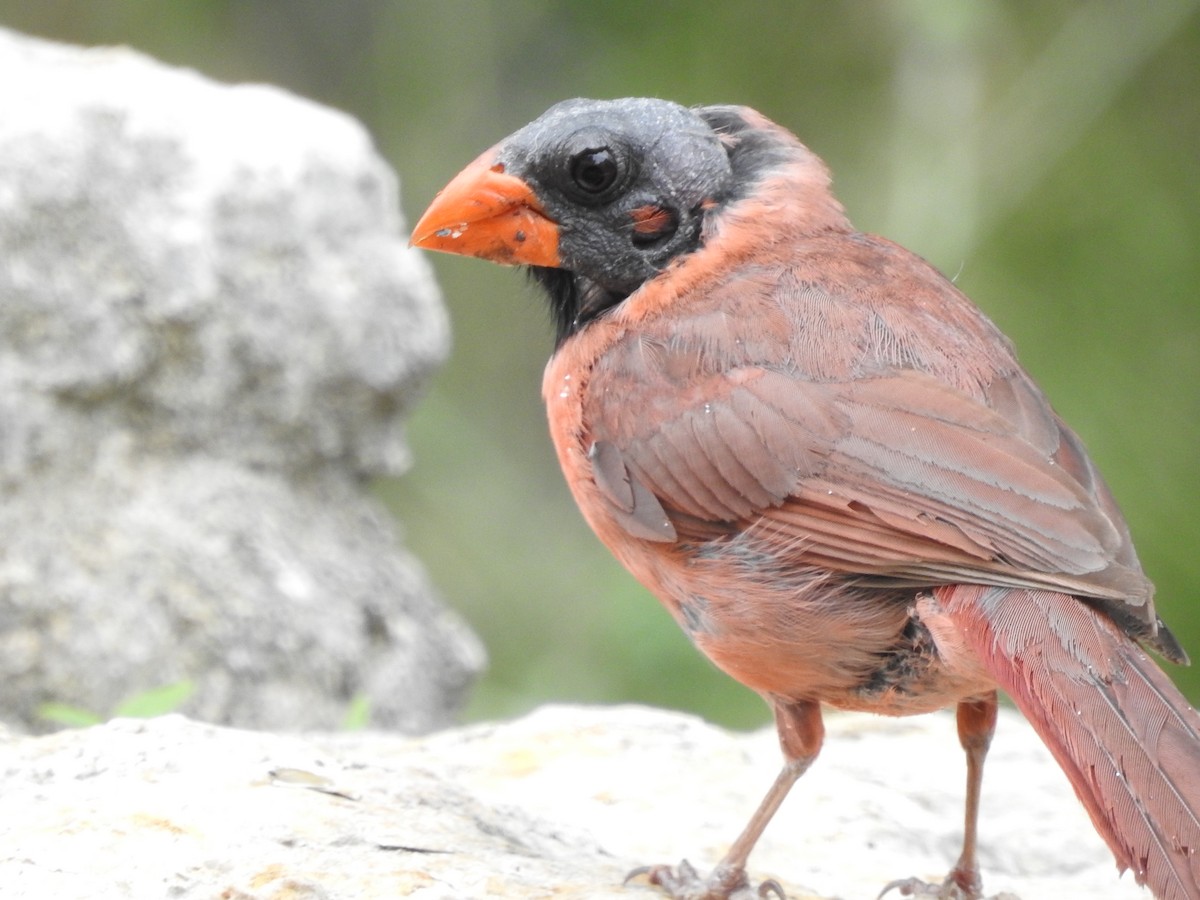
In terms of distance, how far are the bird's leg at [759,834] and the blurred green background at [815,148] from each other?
2.82m

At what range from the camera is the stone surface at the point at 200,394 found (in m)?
A: 4.48

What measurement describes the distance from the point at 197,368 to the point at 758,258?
1792 mm

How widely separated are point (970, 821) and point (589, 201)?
1.51m

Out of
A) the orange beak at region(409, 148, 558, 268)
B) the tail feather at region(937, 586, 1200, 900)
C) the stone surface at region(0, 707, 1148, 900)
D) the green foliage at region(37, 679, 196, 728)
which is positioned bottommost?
the green foliage at region(37, 679, 196, 728)

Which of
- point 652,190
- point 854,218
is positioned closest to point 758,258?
point 652,190

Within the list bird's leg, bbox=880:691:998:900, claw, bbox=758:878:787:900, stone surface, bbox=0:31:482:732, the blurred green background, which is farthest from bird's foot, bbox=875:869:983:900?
the blurred green background

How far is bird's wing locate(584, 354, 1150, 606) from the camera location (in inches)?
115

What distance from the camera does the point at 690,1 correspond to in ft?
25.6

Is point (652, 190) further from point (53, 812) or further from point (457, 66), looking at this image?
point (457, 66)

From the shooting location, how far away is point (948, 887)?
3477 mm

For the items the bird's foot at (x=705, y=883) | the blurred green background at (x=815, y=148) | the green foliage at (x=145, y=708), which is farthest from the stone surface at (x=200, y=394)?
the bird's foot at (x=705, y=883)

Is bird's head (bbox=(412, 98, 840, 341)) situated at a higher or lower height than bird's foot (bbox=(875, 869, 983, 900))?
higher

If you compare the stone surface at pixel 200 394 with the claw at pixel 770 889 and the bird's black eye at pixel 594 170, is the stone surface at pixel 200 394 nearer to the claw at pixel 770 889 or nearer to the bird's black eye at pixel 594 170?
the bird's black eye at pixel 594 170

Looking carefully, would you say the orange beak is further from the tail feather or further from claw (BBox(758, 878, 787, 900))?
claw (BBox(758, 878, 787, 900))
